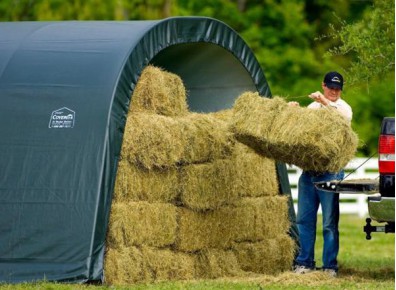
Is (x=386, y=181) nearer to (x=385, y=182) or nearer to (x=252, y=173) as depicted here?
(x=385, y=182)

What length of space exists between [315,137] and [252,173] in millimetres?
2334

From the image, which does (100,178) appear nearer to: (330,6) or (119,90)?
(119,90)

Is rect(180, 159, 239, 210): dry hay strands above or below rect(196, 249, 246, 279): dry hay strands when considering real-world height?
→ above

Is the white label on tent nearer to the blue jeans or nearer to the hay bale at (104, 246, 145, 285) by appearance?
the hay bale at (104, 246, 145, 285)

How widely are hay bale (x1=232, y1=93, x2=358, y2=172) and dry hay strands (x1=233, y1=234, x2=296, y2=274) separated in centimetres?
177

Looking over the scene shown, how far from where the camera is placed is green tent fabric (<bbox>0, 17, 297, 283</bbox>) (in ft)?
34.7

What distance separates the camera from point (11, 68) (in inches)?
453

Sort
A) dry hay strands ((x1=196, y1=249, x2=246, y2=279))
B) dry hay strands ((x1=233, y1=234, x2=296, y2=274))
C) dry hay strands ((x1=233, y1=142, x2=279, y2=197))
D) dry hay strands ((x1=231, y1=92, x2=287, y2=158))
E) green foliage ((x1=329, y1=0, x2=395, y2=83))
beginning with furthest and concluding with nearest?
green foliage ((x1=329, y1=0, x2=395, y2=83)) → dry hay strands ((x1=233, y1=234, x2=296, y2=274)) → dry hay strands ((x1=233, y1=142, x2=279, y2=197)) → dry hay strands ((x1=196, y1=249, x2=246, y2=279)) → dry hay strands ((x1=231, y1=92, x2=287, y2=158))

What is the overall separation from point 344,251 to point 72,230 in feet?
22.1

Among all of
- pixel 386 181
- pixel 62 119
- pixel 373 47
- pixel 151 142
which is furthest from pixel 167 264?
pixel 373 47

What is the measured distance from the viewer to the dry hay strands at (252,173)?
12617 millimetres

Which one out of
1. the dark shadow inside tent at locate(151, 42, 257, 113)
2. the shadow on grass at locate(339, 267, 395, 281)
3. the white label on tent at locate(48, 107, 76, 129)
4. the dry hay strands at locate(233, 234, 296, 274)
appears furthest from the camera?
the dark shadow inside tent at locate(151, 42, 257, 113)

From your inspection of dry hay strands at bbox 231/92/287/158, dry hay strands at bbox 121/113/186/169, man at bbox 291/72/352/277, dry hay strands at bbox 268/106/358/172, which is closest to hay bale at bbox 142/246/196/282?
dry hay strands at bbox 121/113/186/169

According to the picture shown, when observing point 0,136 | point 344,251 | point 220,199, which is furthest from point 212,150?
point 344,251
